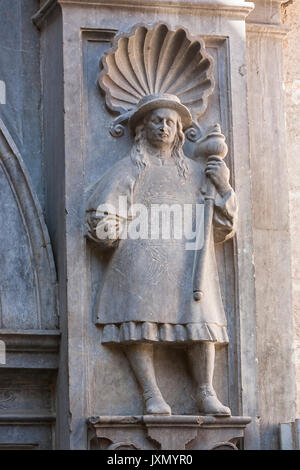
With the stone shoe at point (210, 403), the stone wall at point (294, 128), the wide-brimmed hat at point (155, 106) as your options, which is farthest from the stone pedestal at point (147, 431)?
the wide-brimmed hat at point (155, 106)

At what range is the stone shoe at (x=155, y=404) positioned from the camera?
7301mm

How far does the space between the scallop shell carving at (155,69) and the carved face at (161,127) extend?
16 centimetres

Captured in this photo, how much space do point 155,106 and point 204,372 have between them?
138 cm

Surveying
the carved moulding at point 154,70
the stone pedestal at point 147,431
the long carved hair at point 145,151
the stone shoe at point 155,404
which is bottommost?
the stone pedestal at point 147,431

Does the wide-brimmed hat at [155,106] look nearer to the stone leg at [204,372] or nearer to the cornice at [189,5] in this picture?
the cornice at [189,5]

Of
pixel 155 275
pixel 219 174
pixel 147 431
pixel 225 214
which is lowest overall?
pixel 147 431

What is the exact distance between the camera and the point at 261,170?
8.09m

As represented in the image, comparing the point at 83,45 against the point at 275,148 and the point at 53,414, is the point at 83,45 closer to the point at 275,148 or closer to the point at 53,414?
the point at 275,148

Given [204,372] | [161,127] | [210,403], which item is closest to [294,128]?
[161,127]

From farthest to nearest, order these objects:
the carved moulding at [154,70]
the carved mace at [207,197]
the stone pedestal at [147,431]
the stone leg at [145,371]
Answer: the carved moulding at [154,70] < the carved mace at [207,197] < the stone leg at [145,371] < the stone pedestal at [147,431]

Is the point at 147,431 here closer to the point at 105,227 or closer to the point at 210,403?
the point at 210,403

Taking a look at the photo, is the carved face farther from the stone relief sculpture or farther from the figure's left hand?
the figure's left hand

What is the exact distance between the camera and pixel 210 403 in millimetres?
7391

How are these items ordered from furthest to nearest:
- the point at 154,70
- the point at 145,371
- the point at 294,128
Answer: the point at 294,128 → the point at 154,70 → the point at 145,371
